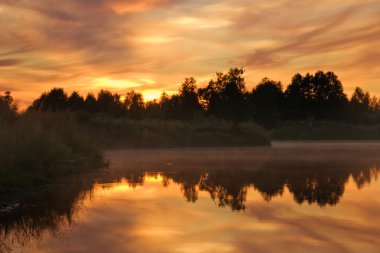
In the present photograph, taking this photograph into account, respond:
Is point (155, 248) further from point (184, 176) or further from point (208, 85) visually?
point (208, 85)

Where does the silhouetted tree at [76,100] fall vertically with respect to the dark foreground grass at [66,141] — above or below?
above

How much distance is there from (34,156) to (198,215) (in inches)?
284

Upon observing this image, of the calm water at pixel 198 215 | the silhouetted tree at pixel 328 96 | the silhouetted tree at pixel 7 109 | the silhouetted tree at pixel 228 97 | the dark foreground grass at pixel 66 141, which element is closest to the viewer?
the calm water at pixel 198 215

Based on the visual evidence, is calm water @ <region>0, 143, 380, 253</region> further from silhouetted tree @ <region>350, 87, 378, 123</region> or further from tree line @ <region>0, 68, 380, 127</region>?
silhouetted tree @ <region>350, 87, 378, 123</region>

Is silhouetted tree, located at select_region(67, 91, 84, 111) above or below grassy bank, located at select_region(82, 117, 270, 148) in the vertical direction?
above

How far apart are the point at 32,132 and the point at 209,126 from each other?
31.8m

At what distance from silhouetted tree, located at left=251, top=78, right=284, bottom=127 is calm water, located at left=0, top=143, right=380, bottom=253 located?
7152 centimetres

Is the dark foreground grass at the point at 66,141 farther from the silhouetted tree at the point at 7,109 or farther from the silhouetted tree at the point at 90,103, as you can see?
the silhouetted tree at the point at 90,103

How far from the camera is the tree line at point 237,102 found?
7369cm

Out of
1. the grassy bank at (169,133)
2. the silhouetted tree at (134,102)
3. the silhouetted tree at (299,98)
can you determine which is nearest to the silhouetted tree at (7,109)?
the grassy bank at (169,133)

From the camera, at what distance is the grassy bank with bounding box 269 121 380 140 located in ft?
242

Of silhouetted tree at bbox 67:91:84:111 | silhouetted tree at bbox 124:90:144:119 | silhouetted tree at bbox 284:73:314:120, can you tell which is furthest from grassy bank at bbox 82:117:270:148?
silhouetted tree at bbox 284:73:314:120

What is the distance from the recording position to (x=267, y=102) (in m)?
95.4

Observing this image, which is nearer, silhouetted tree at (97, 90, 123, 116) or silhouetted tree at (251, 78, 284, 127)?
silhouetted tree at (97, 90, 123, 116)
